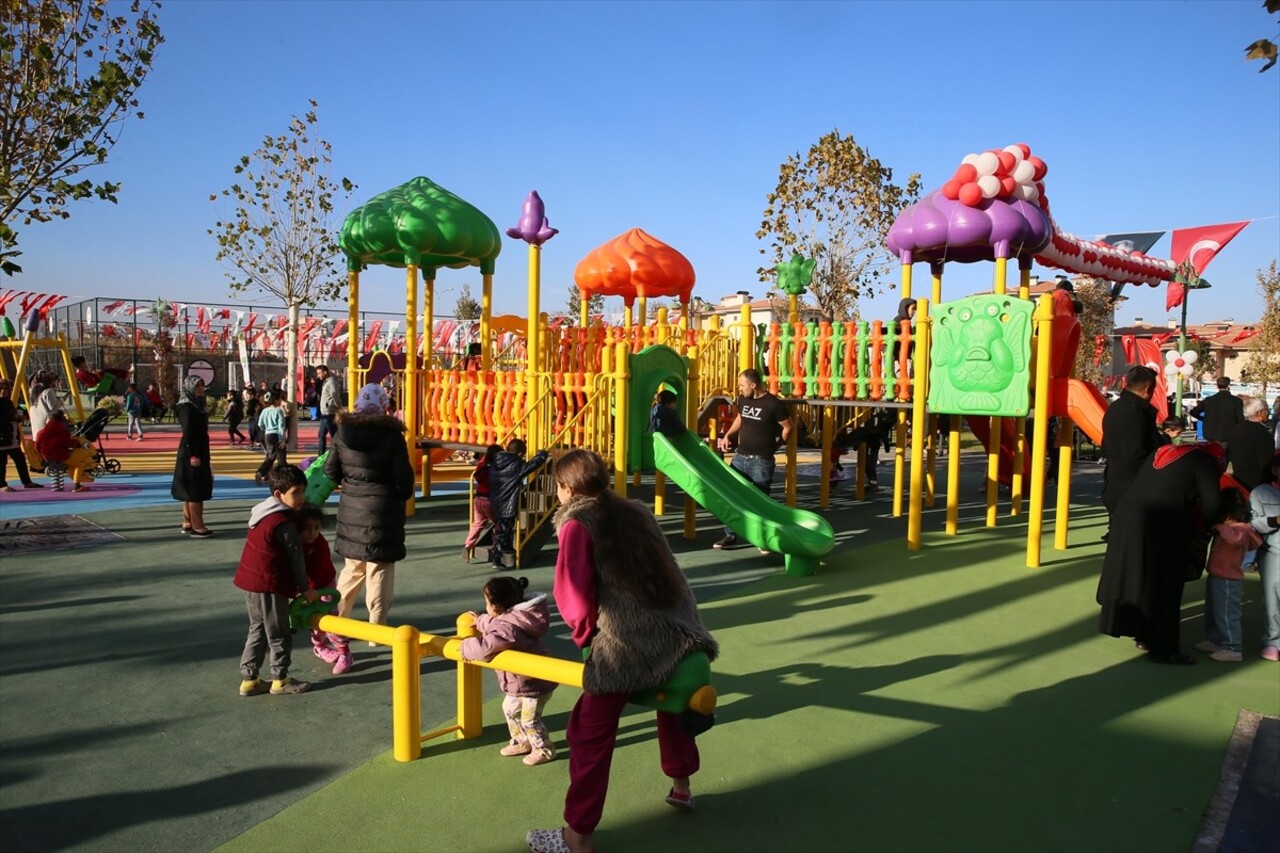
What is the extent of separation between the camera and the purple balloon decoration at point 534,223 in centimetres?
966

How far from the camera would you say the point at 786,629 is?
21.5 feet

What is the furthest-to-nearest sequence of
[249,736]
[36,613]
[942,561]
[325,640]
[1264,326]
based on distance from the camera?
→ [1264,326] → [942,561] → [36,613] → [325,640] → [249,736]

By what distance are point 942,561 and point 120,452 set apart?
16998 millimetres

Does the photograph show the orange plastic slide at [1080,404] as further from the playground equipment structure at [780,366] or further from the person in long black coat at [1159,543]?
the person in long black coat at [1159,543]

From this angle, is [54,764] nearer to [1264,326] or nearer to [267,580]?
[267,580]

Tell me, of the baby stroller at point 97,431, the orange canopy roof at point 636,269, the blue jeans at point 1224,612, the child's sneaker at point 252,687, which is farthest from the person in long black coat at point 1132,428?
the baby stroller at point 97,431

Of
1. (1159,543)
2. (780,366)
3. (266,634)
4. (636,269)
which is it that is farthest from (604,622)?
(636,269)

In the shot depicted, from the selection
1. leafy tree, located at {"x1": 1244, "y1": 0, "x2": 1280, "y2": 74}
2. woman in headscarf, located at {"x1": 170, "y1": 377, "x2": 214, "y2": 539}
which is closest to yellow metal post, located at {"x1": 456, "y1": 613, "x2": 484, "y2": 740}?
leafy tree, located at {"x1": 1244, "y1": 0, "x2": 1280, "y2": 74}

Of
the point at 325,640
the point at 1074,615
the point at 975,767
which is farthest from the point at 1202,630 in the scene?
the point at 325,640

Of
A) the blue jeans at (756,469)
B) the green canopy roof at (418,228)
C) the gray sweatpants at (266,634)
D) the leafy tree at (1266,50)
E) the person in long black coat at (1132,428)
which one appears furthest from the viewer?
the green canopy roof at (418,228)

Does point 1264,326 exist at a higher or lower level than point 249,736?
higher

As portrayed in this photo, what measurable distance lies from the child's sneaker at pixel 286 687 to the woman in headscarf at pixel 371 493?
781 millimetres

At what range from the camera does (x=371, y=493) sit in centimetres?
575

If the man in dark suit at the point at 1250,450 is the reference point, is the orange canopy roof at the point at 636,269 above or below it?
above
